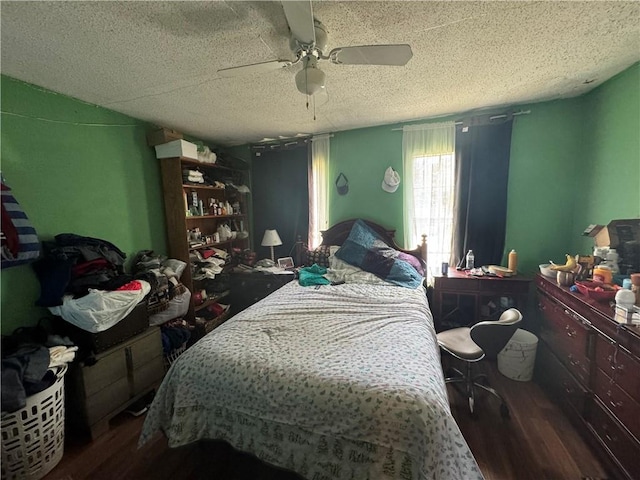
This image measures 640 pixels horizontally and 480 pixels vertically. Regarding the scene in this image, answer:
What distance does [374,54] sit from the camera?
52.3 inches

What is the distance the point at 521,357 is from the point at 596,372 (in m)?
0.71

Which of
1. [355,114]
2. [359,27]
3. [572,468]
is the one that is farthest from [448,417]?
[355,114]

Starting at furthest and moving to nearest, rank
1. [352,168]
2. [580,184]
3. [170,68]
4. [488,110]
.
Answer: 1. [352,168]
2. [488,110]
3. [580,184]
4. [170,68]

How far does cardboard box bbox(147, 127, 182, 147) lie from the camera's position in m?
2.68

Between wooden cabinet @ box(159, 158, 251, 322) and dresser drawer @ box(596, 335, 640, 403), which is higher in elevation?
wooden cabinet @ box(159, 158, 251, 322)

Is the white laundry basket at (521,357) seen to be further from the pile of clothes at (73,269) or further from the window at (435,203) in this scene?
the pile of clothes at (73,269)

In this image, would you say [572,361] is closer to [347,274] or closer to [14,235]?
[347,274]

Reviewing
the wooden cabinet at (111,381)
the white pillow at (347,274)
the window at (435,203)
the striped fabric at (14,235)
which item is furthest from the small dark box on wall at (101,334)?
the window at (435,203)

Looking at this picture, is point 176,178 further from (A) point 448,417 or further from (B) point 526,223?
(B) point 526,223

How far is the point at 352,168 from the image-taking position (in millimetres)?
3400

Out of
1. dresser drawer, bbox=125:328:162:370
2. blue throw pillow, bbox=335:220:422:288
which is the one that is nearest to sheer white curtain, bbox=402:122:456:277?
blue throw pillow, bbox=335:220:422:288

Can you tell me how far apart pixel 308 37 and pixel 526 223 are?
9.23 ft

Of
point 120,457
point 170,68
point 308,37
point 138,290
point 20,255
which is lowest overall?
point 120,457

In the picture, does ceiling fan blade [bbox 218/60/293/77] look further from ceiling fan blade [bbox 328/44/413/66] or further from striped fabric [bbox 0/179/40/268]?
striped fabric [bbox 0/179/40/268]
